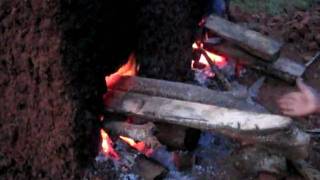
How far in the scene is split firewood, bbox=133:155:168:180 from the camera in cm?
317

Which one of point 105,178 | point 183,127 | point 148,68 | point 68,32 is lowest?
point 105,178

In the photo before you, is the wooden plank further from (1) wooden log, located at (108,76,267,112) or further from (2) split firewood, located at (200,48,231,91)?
(2) split firewood, located at (200,48,231,91)

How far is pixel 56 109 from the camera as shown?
2.87 meters

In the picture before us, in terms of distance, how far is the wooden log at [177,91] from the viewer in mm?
3105

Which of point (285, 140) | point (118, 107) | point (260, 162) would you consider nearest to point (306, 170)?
point (260, 162)

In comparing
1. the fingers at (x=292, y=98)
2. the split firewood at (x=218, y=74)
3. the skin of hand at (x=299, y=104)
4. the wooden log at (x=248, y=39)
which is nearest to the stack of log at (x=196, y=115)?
the skin of hand at (x=299, y=104)

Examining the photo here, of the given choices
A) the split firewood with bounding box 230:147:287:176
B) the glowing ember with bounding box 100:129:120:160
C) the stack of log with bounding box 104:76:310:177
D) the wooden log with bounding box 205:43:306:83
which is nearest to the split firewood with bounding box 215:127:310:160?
the stack of log with bounding box 104:76:310:177

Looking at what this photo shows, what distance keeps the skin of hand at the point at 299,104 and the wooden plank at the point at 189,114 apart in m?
0.93

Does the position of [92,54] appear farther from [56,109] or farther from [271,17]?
[271,17]

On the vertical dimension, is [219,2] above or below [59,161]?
above

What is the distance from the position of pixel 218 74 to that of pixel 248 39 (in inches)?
16.8

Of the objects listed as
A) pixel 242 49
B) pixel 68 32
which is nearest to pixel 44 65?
pixel 68 32

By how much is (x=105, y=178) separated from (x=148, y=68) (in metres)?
0.89

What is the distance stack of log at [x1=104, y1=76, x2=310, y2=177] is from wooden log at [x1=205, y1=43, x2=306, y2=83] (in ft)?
4.18
